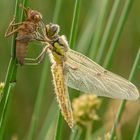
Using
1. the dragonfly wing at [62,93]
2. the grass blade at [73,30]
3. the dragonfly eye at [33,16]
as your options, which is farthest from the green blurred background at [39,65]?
the dragonfly eye at [33,16]

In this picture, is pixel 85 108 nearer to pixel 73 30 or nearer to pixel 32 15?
pixel 73 30

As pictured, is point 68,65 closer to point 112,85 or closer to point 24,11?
point 112,85

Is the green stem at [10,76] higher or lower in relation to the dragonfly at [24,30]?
lower

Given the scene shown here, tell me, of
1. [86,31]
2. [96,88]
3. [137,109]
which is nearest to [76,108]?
[96,88]

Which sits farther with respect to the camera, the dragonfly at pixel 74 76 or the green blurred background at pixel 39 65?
the green blurred background at pixel 39 65

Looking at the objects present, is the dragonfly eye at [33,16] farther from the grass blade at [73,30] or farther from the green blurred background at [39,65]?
the green blurred background at [39,65]

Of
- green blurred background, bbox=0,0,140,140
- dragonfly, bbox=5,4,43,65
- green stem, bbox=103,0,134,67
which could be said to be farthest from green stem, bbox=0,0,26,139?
green blurred background, bbox=0,0,140,140

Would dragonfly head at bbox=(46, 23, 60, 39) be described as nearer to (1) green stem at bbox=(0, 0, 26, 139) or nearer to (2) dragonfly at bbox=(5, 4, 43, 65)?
(2) dragonfly at bbox=(5, 4, 43, 65)
